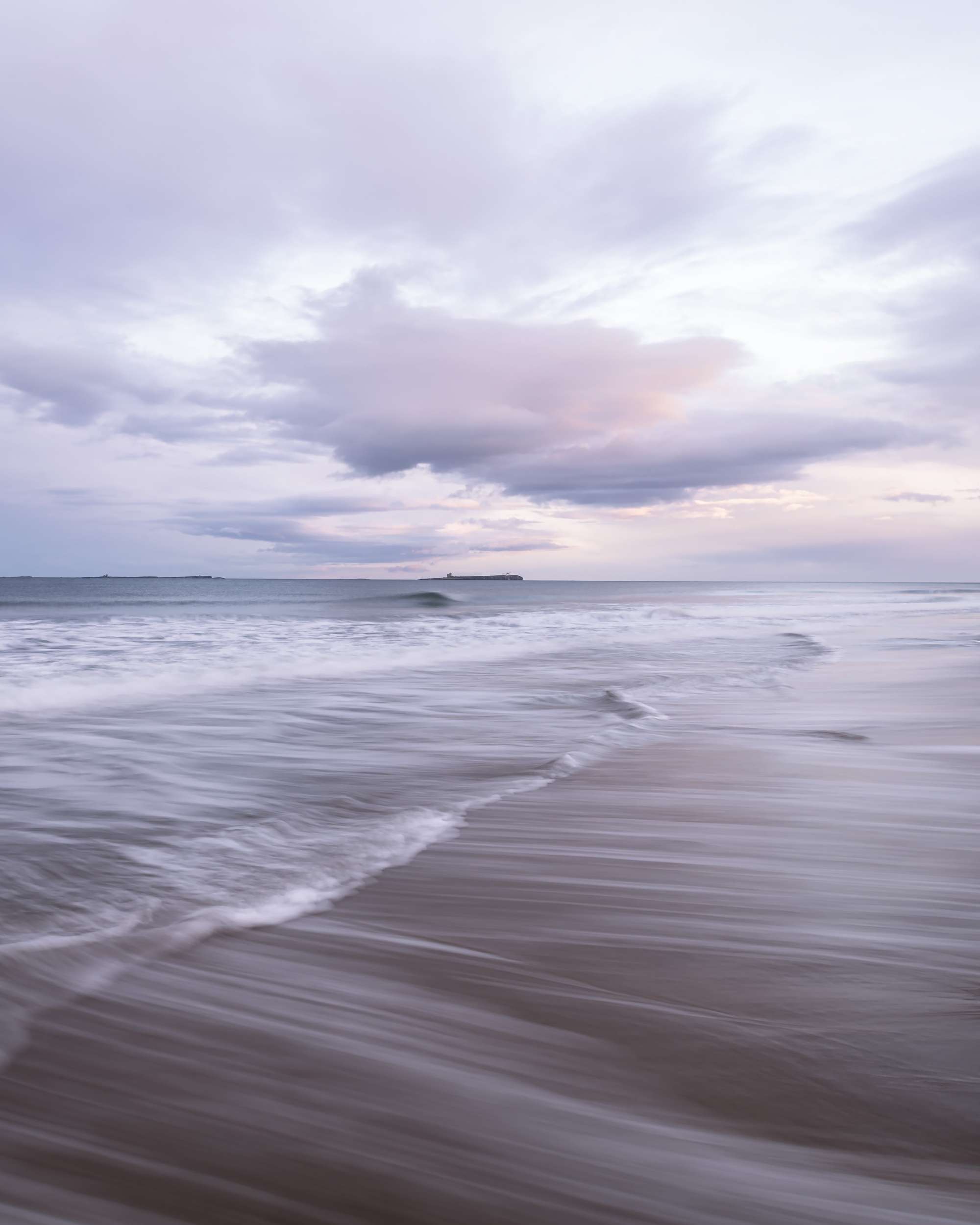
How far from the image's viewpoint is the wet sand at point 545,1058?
1.39 meters

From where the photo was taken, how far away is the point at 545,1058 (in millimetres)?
1776

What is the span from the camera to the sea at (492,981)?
4.68 feet

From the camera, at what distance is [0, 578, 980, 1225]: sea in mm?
1426

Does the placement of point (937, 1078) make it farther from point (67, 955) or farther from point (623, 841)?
point (67, 955)

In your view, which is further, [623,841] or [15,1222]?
[623,841]

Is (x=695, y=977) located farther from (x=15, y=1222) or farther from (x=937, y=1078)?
(x=15, y=1222)

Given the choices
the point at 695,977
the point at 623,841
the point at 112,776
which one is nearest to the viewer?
the point at 695,977

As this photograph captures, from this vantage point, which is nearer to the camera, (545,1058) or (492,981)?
(545,1058)

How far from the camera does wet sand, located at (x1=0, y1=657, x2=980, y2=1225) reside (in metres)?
1.39

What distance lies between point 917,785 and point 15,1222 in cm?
401

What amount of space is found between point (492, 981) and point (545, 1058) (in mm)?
353

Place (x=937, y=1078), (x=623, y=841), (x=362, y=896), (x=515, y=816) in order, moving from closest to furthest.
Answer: (x=937, y=1078), (x=362, y=896), (x=623, y=841), (x=515, y=816)

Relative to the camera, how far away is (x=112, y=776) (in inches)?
174

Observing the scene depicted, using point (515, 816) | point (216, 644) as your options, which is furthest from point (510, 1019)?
point (216, 644)
